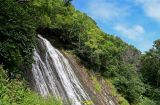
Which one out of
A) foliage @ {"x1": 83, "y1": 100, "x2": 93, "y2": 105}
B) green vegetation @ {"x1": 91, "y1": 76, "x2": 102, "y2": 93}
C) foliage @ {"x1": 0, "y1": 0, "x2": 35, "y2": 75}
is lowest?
foliage @ {"x1": 83, "y1": 100, "x2": 93, "y2": 105}

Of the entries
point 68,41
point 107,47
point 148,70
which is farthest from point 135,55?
point 68,41

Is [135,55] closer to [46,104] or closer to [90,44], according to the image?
[90,44]

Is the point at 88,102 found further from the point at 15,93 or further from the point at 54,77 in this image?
the point at 15,93

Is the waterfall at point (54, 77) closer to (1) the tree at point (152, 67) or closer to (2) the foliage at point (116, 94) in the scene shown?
(2) the foliage at point (116, 94)

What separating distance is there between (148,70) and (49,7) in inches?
824

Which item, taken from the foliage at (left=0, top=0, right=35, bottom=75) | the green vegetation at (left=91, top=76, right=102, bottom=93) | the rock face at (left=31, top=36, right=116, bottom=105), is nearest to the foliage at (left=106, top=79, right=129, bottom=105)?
the green vegetation at (left=91, top=76, right=102, bottom=93)

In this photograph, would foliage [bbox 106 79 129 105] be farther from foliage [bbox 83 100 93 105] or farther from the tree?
the tree

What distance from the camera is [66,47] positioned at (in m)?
30.3

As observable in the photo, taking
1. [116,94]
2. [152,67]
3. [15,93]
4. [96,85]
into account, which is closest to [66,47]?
[96,85]

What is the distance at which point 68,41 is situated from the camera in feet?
101

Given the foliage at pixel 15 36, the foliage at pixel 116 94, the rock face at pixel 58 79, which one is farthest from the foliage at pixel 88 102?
the foliage at pixel 116 94

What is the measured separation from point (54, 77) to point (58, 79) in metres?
0.27

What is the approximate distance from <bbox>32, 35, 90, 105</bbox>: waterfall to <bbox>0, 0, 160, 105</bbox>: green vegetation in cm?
116

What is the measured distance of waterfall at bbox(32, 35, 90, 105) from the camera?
826 inches
